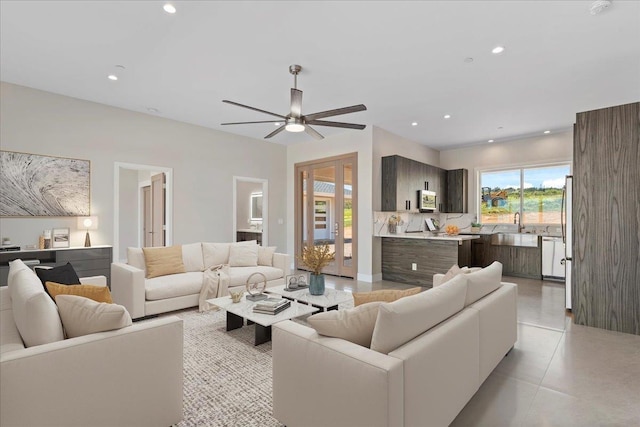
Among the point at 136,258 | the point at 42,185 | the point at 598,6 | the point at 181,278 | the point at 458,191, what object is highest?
the point at 598,6

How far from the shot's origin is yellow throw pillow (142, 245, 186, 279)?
4.20 metres

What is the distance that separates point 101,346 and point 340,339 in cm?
→ 118

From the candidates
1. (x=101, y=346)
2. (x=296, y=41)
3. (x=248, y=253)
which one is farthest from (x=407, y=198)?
(x=101, y=346)

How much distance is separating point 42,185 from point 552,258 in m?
8.51

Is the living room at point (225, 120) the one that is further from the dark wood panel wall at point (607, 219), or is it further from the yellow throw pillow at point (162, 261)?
the yellow throw pillow at point (162, 261)

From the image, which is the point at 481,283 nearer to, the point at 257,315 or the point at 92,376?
the point at 257,315

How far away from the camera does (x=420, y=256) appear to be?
5.84 meters

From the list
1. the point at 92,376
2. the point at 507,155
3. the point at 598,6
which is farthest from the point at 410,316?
the point at 507,155

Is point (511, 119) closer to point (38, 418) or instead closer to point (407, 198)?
point (407, 198)

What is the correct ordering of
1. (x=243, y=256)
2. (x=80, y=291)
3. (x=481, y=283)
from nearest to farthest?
(x=80, y=291)
(x=481, y=283)
(x=243, y=256)

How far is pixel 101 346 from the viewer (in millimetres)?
1564

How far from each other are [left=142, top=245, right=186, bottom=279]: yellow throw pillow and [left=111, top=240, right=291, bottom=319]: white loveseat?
0.22 ft

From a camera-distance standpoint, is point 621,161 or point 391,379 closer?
point 391,379

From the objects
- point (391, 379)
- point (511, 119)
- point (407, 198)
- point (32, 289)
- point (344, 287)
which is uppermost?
point (511, 119)
